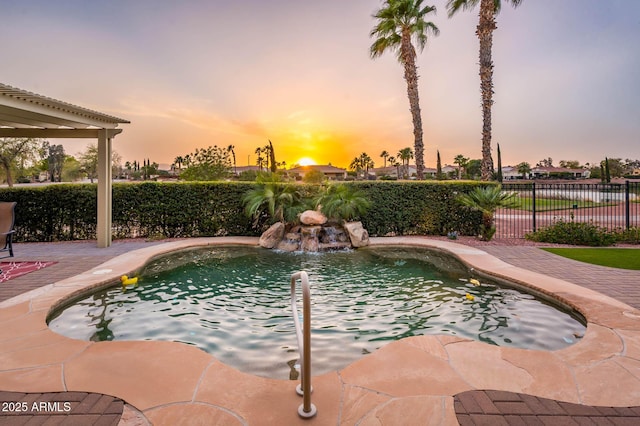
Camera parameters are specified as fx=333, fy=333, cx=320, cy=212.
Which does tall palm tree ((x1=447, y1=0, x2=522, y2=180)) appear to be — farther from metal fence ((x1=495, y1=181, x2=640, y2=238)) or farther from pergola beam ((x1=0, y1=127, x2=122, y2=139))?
pergola beam ((x1=0, y1=127, x2=122, y2=139))

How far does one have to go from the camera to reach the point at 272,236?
9773 mm

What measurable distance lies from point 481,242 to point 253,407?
9.17 metres

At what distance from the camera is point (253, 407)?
92.4 inches

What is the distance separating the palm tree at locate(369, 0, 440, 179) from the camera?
661 inches

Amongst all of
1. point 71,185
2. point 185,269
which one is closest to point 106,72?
point 71,185

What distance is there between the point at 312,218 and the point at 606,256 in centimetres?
713

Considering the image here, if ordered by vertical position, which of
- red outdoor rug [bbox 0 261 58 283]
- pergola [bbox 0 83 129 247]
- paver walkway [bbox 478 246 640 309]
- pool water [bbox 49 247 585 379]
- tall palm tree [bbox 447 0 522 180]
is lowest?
pool water [bbox 49 247 585 379]

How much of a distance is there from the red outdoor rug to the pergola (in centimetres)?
216

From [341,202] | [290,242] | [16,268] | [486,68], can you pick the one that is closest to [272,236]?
[290,242]

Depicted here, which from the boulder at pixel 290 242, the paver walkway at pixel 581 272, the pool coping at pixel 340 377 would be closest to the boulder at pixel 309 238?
the boulder at pixel 290 242

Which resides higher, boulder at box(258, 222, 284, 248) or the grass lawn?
boulder at box(258, 222, 284, 248)

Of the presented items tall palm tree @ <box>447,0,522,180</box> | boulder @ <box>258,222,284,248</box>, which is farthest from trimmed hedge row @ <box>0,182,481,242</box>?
tall palm tree @ <box>447,0,522,180</box>

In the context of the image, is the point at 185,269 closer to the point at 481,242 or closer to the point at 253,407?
the point at 253,407

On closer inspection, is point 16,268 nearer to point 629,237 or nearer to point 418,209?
point 418,209
